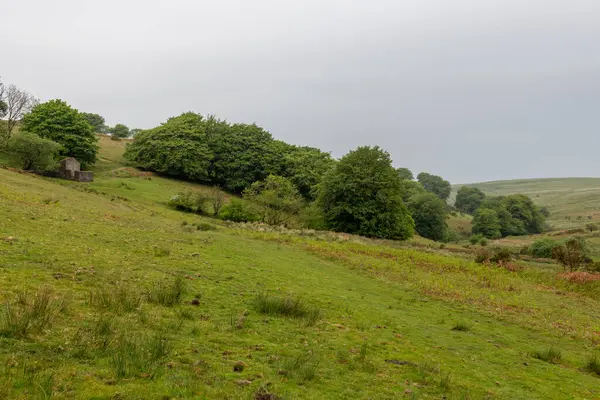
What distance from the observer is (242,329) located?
933 cm

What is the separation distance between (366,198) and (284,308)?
49.2 meters

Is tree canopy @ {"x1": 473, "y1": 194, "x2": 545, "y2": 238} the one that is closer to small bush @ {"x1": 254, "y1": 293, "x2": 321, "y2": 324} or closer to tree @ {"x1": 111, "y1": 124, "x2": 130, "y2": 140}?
small bush @ {"x1": 254, "y1": 293, "x2": 321, "y2": 324}

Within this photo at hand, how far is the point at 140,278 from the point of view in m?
12.4

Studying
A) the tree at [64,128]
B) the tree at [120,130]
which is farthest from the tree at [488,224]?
the tree at [120,130]

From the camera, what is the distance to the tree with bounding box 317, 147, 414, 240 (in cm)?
5816

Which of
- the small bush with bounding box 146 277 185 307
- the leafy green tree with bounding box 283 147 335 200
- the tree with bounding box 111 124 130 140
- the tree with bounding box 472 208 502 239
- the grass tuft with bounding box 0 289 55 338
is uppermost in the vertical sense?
the tree with bounding box 111 124 130 140

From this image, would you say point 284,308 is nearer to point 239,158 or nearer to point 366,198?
point 366,198

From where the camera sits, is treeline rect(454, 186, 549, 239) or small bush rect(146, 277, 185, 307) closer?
small bush rect(146, 277, 185, 307)

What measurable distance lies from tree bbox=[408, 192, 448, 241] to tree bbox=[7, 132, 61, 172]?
81192 mm

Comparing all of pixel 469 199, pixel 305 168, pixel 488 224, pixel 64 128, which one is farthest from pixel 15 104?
pixel 469 199

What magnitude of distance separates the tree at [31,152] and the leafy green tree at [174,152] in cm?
2812

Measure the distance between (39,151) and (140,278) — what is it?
2168 inches

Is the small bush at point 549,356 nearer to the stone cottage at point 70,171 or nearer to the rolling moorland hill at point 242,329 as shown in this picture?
the rolling moorland hill at point 242,329

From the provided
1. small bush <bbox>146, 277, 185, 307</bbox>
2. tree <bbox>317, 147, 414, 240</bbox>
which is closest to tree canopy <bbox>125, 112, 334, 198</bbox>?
tree <bbox>317, 147, 414, 240</bbox>
